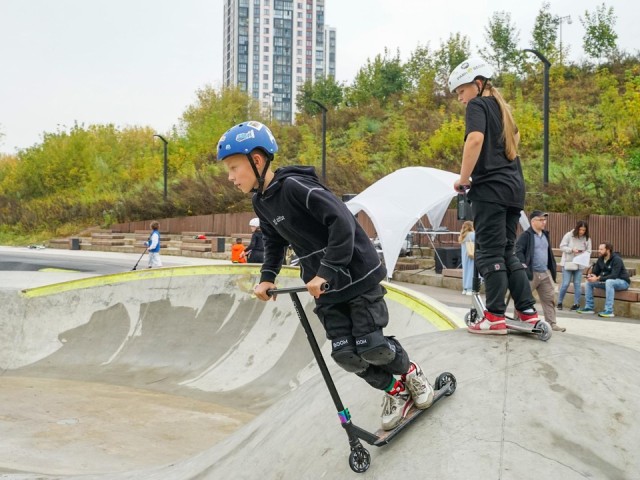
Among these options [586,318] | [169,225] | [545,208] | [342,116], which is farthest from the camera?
[342,116]

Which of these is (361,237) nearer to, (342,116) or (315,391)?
(315,391)

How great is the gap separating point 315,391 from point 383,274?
131cm

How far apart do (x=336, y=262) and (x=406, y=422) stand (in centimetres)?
81

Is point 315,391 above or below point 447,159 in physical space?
below

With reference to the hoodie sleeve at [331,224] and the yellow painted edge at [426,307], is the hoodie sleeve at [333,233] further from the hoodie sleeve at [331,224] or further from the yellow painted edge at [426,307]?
the yellow painted edge at [426,307]

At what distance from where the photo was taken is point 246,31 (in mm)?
184000

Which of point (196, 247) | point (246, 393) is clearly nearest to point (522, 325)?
point (246, 393)

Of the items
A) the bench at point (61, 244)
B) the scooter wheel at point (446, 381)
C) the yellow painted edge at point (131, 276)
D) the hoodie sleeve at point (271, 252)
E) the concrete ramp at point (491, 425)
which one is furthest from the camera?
the bench at point (61, 244)

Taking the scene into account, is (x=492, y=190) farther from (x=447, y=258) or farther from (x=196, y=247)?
(x=196, y=247)

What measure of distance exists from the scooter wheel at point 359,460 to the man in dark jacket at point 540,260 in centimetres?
626

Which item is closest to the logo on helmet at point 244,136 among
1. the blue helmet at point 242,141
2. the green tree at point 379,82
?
the blue helmet at point 242,141

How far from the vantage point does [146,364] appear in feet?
30.0

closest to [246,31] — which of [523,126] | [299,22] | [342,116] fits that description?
[299,22]

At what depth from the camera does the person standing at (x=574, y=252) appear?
12516mm
